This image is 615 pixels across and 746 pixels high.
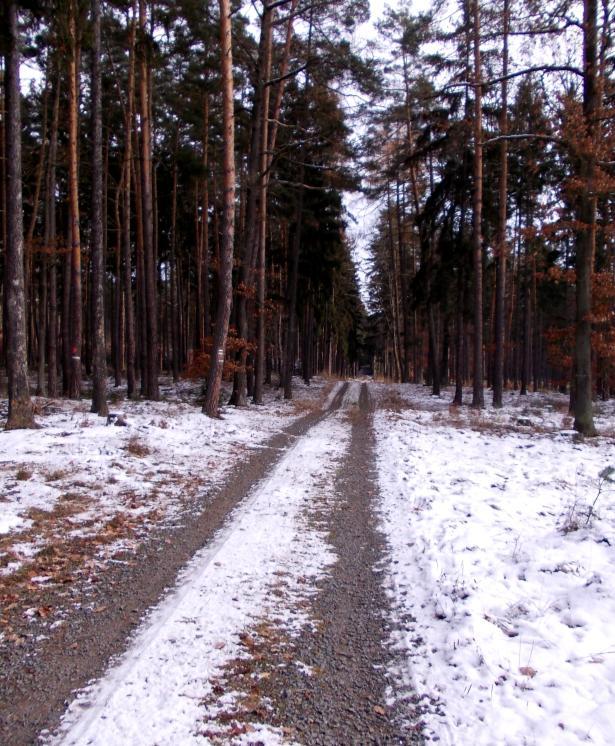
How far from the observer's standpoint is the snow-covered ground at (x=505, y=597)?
105 inches

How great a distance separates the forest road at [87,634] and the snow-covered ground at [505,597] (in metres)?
1.89

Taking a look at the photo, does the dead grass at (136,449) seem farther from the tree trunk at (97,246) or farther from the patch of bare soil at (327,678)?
the patch of bare soil at (327,678)

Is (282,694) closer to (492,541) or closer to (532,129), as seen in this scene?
(492,541)

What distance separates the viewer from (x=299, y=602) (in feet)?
12.9

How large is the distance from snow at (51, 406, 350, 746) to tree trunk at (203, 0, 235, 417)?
737 cm

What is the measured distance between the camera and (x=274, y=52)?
16.2 m

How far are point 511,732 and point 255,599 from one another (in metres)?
2.00

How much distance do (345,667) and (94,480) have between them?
506 cm

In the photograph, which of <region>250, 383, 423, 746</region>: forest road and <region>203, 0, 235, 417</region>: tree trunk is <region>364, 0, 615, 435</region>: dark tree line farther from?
<region>250, 383, 423, 746</region>: forest road

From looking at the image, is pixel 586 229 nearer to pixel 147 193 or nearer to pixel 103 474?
pixel 103 474

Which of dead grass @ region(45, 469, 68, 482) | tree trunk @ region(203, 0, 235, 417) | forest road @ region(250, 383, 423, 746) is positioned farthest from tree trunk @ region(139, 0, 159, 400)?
forest road @ region(250, 383, 423, 746)

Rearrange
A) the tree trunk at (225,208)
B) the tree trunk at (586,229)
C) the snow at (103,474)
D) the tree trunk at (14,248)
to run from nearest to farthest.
Result: the snow at (103,474) < the tree trunk at (14,248) < the tree trunk at (586,229) < the tree trunk at (225,208)

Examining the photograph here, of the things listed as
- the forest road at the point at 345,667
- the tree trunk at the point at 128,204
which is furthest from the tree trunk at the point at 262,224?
the forest road at the point at 345,667

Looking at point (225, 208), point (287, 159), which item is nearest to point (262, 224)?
point (287, 159)
